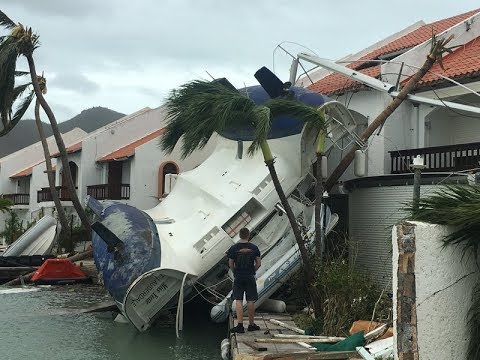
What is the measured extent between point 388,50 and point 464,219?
19.2 metres

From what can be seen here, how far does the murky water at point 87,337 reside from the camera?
11.2 m

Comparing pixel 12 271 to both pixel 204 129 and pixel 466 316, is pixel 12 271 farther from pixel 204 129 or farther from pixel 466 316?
pixel 466 316

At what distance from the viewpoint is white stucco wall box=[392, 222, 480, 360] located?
546 cm

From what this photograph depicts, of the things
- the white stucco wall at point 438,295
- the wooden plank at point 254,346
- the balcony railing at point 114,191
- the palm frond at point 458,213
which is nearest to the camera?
the white stucco wall at point 438,295

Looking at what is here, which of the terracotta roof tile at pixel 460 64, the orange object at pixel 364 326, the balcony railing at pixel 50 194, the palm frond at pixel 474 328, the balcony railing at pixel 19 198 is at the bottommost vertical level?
the orange object at pixel 364 326

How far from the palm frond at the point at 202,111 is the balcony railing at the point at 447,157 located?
584cm

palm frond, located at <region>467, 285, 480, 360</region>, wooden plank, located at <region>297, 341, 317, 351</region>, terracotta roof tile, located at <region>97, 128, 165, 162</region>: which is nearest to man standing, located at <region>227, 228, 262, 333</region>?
wooden plank, located at <region>297, 341, 317, 351</region>

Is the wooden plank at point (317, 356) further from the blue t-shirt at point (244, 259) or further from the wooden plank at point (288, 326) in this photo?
the blue t-shirt at point (244, 259)

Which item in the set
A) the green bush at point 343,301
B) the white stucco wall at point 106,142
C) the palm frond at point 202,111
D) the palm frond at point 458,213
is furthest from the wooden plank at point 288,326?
the white stucco wall at point 106,142

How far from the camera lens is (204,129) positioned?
12.5 m

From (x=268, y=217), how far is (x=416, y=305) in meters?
8.96

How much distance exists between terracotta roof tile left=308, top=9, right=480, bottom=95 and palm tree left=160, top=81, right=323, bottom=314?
24.5 ft

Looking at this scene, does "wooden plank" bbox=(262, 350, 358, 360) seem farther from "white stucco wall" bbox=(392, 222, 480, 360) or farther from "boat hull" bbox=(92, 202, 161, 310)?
"boat hull" bbox=(92, 202, 161, 310)

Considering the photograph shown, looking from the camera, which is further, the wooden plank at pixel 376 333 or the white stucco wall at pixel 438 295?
the wooden plank at pixel 376 333
